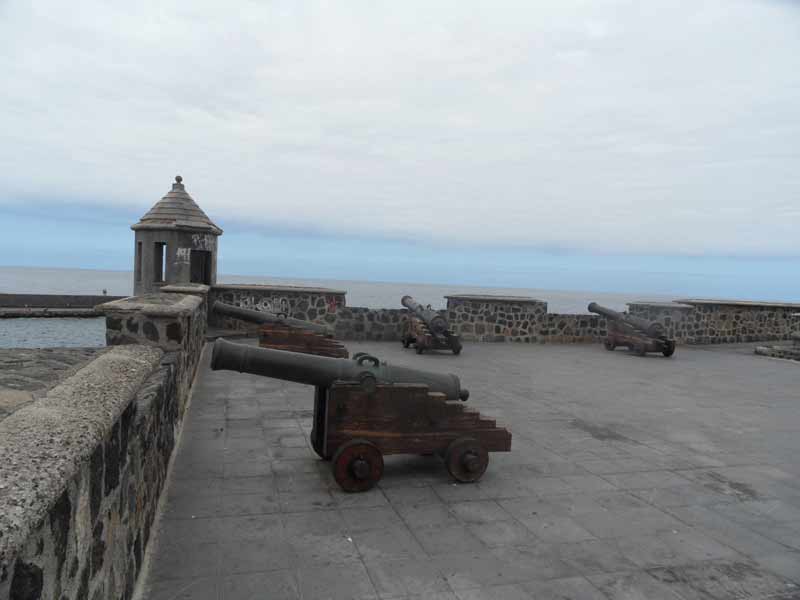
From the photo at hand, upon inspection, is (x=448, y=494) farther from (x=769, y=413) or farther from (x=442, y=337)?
(x=442, y=337)

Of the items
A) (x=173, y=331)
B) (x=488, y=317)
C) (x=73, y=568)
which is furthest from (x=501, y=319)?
(x=73, y=568)

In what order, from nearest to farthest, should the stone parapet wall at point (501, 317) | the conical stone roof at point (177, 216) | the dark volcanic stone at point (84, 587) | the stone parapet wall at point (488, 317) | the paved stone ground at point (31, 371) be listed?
the dark volcanic stone at point (84, 587) → the paved stone ground at point (31, 371) → the conical stone roof at point (177, 216) → the stone parapet wall at point (501, 317) → the stone parapet wall at point (488, 317)

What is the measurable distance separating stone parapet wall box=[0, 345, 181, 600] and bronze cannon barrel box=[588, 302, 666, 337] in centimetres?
1228

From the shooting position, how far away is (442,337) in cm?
1186

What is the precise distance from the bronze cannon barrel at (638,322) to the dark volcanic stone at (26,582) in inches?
530

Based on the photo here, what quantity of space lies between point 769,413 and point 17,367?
8358mm

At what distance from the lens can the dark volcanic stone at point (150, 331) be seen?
452 cm

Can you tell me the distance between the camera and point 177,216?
1323cm

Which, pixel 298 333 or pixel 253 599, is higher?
pixel 298 333

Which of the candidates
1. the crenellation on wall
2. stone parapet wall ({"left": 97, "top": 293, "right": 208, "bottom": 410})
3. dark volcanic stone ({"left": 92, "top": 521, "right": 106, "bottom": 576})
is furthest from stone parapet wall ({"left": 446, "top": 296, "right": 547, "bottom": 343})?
dark volcanic stone ({"left": 92, "top": 521, "right": 106, "bottom": 576})

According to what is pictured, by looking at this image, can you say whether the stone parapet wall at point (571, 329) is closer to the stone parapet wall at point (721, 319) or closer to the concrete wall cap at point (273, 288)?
the stone parapet wall at point (721, 319)

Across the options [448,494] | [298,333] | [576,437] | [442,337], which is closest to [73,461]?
[448,494]

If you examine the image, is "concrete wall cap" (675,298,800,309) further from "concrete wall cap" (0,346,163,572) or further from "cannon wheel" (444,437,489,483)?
"concrete wall cap" (0,346,163,572)

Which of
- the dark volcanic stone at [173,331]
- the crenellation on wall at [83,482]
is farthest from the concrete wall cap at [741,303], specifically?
the crenellation on wall at [83,482]
